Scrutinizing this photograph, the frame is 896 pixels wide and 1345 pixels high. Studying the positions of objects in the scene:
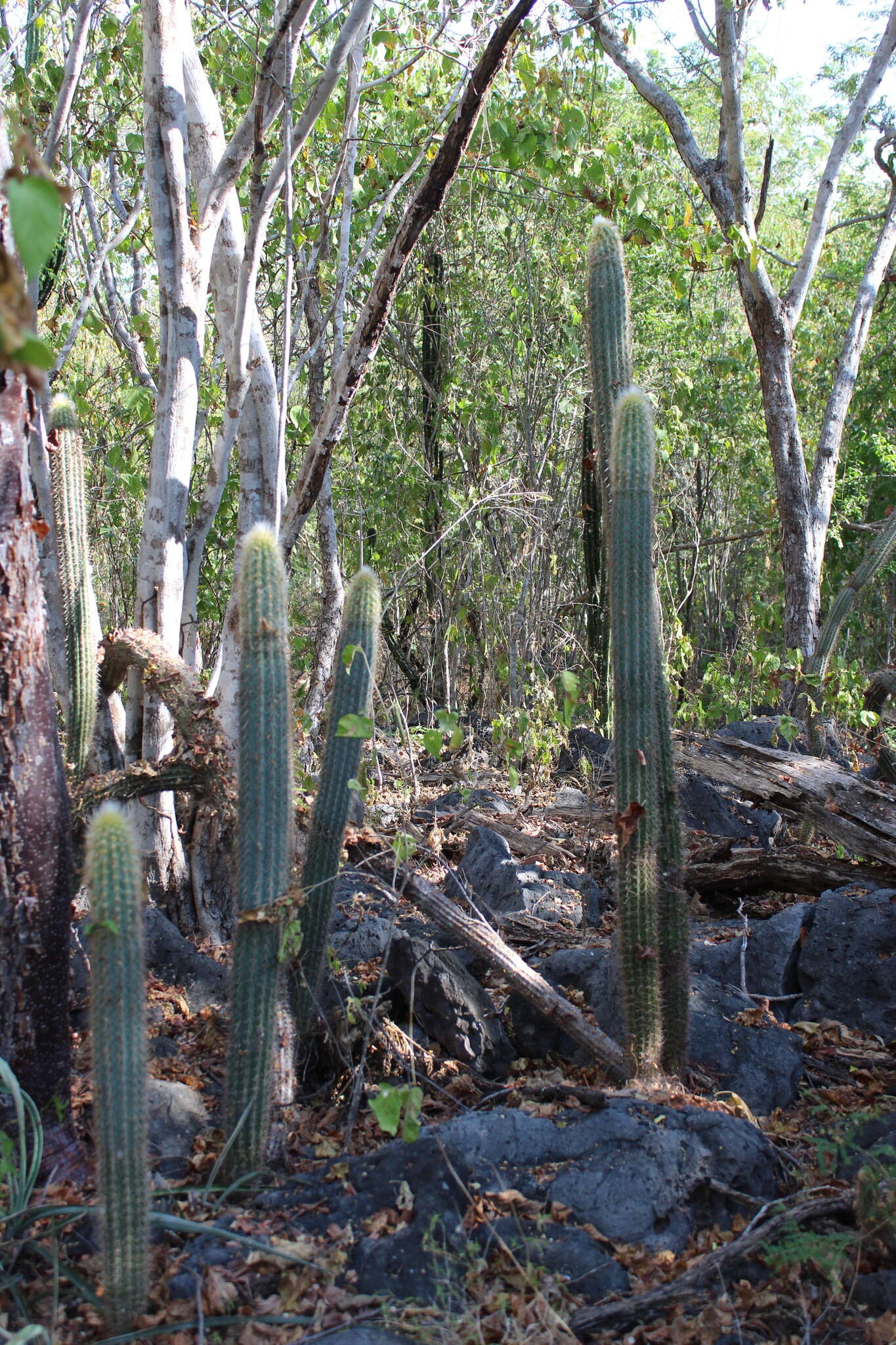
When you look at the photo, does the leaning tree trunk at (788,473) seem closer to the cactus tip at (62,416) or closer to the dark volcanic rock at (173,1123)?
the cactus tip at (62,416)

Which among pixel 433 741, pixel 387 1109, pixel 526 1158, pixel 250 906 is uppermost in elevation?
pixel 433 741

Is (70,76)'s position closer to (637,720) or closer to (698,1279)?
(637,720)

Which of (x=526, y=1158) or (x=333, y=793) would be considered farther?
(x=333, y=793)

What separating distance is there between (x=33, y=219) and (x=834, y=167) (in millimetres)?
8674

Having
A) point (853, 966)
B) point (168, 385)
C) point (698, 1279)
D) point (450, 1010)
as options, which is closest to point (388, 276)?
point (168, 385)

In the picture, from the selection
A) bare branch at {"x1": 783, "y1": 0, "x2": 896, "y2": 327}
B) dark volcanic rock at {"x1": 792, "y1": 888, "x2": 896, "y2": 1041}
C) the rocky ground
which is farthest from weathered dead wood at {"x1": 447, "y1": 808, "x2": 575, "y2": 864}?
bare branch at {"x1": 783, "y1": 0, "x2": 896, "y2": 327}

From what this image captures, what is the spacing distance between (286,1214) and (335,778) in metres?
1.15

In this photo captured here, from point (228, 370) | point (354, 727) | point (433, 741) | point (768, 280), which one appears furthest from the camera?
point (768, 280)

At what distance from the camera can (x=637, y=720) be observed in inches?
120

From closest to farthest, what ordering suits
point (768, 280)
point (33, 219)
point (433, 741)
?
point (33, 219), point (433, 741), point (768, 280)

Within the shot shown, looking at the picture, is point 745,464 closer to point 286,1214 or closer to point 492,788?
point 492,788

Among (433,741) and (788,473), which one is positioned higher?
(788,473)

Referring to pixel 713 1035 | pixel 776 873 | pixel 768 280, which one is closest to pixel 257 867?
pixel 713 1035

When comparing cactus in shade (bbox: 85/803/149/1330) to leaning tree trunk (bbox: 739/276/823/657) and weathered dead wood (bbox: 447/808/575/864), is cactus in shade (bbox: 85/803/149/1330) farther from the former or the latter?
leaning tree trunk (bbox: 739/276/823/657)
